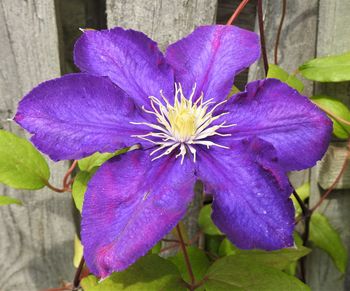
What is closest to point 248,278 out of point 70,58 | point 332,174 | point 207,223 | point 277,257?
point 277,257

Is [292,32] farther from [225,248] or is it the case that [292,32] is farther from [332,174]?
[225,248]

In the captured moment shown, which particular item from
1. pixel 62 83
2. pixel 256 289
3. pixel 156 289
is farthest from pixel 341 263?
pixel 62 83

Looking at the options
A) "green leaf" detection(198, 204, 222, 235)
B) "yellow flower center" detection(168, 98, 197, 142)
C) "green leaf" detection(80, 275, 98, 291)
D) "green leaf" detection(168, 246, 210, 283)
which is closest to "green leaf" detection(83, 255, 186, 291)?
"green leaf" detection(80, 275, 98, 291)

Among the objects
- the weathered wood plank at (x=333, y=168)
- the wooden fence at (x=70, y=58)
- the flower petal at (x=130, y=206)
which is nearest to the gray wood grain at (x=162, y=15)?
the wooden fence at (x=70, y=58)

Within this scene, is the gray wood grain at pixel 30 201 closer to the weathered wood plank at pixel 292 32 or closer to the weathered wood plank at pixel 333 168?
the weathered wood plank at pixel 292 32

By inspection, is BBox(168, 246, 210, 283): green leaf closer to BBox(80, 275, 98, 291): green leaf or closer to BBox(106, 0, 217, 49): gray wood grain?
BBox(80, 275, 98, 291): green leaf
